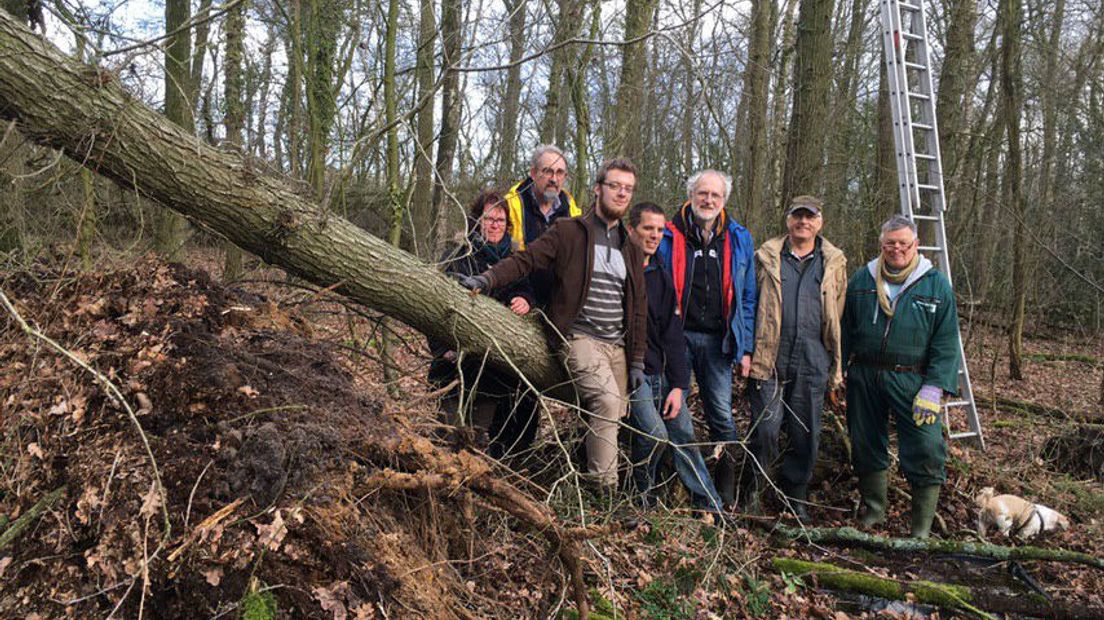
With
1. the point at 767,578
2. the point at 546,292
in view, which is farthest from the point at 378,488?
the point at 767,578

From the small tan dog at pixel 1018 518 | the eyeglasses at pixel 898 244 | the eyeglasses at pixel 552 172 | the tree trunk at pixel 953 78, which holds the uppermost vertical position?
the tree trunk at pixel 953 78

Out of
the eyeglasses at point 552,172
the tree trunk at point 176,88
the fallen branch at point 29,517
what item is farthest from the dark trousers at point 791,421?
the tree trunk at point 176,88

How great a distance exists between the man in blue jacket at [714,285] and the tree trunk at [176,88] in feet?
14.8

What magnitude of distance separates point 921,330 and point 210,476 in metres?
4.05

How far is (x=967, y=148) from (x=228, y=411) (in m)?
11.3

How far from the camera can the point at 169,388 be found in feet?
8.28

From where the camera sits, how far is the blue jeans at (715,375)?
4.57m

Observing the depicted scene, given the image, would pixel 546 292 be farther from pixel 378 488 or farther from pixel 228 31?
pixel 228 31

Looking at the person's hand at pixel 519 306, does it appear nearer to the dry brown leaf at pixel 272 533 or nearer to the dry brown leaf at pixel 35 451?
the dry brown leaf at pixel 272 533

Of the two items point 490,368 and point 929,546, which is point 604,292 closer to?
point 490,368

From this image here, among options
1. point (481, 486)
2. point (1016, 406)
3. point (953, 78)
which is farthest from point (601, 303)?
point (953, 78)

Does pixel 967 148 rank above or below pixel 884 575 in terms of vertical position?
above

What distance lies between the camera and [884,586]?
372cm

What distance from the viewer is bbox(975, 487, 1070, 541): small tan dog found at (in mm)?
4488
